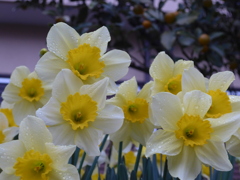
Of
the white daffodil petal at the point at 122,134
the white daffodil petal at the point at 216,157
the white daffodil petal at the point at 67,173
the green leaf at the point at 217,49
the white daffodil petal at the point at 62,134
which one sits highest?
the white daffodil petal at the point at 62,134

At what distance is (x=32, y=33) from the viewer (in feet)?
13.9

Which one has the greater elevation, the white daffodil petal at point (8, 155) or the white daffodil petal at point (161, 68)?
the white daffodil petal at point (161, 68)

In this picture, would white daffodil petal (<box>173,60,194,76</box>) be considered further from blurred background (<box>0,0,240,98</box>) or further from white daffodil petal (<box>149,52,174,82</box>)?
blurred background (<box>0,0,240,98</box>)

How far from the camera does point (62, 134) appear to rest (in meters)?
0.51

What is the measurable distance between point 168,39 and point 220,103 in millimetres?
1218

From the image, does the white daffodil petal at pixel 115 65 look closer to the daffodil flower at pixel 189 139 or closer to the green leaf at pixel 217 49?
the daffodil flower at pixel 189 139

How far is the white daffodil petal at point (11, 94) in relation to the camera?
2.40 ft

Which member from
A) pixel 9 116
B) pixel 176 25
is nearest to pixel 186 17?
pixel 176 25

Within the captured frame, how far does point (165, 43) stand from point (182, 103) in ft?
3.89

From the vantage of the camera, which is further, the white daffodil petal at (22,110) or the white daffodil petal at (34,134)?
the white daffodil petal at (22,110)

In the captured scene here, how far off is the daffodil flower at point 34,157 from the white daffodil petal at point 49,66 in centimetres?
7

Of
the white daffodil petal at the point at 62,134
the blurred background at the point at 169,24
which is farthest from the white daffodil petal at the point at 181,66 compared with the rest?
the blurred background at the point at 169,24

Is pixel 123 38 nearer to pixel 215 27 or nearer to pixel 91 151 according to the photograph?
pixel 215 27

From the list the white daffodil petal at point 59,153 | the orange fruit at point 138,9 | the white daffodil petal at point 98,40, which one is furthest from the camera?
the orange fruit at point 138,9
